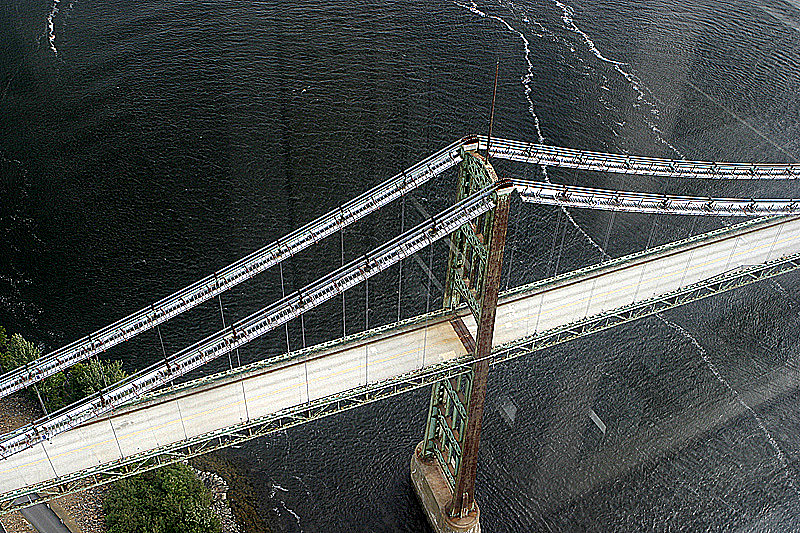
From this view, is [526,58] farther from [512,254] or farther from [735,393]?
[735,393]

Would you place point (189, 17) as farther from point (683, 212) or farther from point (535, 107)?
point (683, 212)

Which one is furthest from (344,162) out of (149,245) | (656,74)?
(656,74)

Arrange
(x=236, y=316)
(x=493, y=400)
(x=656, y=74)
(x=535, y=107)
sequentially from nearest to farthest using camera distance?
Result: (x=493, y=400) → (x=236, y=316) → (x=535, y=107) → (x=656, y=74)

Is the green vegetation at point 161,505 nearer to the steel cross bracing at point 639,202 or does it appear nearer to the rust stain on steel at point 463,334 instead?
the rust stain on steel at point 463,334

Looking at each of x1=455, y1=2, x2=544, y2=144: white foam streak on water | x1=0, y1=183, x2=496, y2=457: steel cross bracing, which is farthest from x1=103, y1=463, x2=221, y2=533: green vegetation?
x1=455, y1=2, x2=544, y2=144: white foam streak on water

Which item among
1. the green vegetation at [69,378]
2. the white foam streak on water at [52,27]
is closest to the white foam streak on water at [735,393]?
the green vegetation at [69,378]

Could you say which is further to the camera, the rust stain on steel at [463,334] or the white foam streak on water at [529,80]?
the white foam streak on water at [529,80]
